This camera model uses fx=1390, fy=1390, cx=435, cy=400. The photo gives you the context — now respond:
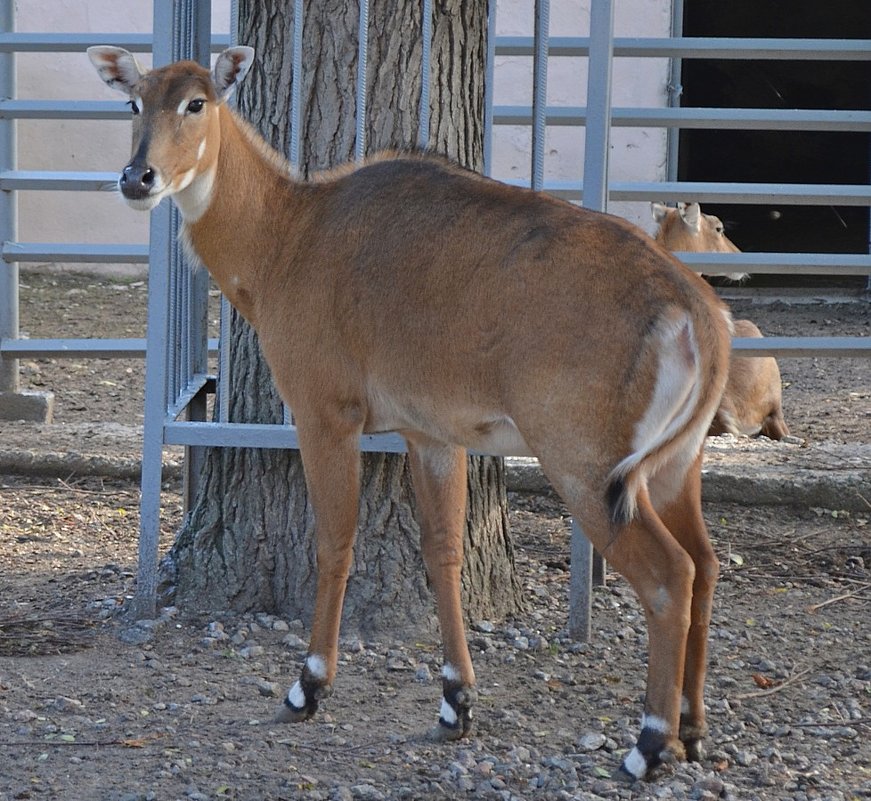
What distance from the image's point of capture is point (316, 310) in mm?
4492

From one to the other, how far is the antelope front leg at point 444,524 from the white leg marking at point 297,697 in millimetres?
459

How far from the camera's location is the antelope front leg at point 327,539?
4.46 metres

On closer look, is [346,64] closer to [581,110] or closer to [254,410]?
[254,410]

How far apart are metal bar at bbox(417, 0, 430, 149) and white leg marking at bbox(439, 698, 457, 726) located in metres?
1.94

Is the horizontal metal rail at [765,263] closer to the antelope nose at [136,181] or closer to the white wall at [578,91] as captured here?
the antelope nose at [136,181]

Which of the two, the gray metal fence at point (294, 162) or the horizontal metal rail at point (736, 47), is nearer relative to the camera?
the gray metal fence at point (294, 162)

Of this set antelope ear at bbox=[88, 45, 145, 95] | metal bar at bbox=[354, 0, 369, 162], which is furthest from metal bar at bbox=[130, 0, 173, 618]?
metal bar at bbox=[354, 0, 369, 162]

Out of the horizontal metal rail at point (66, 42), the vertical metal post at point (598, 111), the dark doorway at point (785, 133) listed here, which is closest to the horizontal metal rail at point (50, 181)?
the horizontal metal rail at point (66, 42)

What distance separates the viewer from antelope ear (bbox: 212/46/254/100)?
4.50 meters

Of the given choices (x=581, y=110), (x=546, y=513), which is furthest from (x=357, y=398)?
(x=581, y=110)

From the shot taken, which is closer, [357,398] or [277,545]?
[357,398]

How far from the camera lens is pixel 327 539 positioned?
14.9ft

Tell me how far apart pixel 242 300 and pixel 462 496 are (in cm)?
100

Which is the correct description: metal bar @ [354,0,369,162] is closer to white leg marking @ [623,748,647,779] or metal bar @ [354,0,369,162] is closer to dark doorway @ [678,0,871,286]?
white leg marking @ [623,748,647,779]
